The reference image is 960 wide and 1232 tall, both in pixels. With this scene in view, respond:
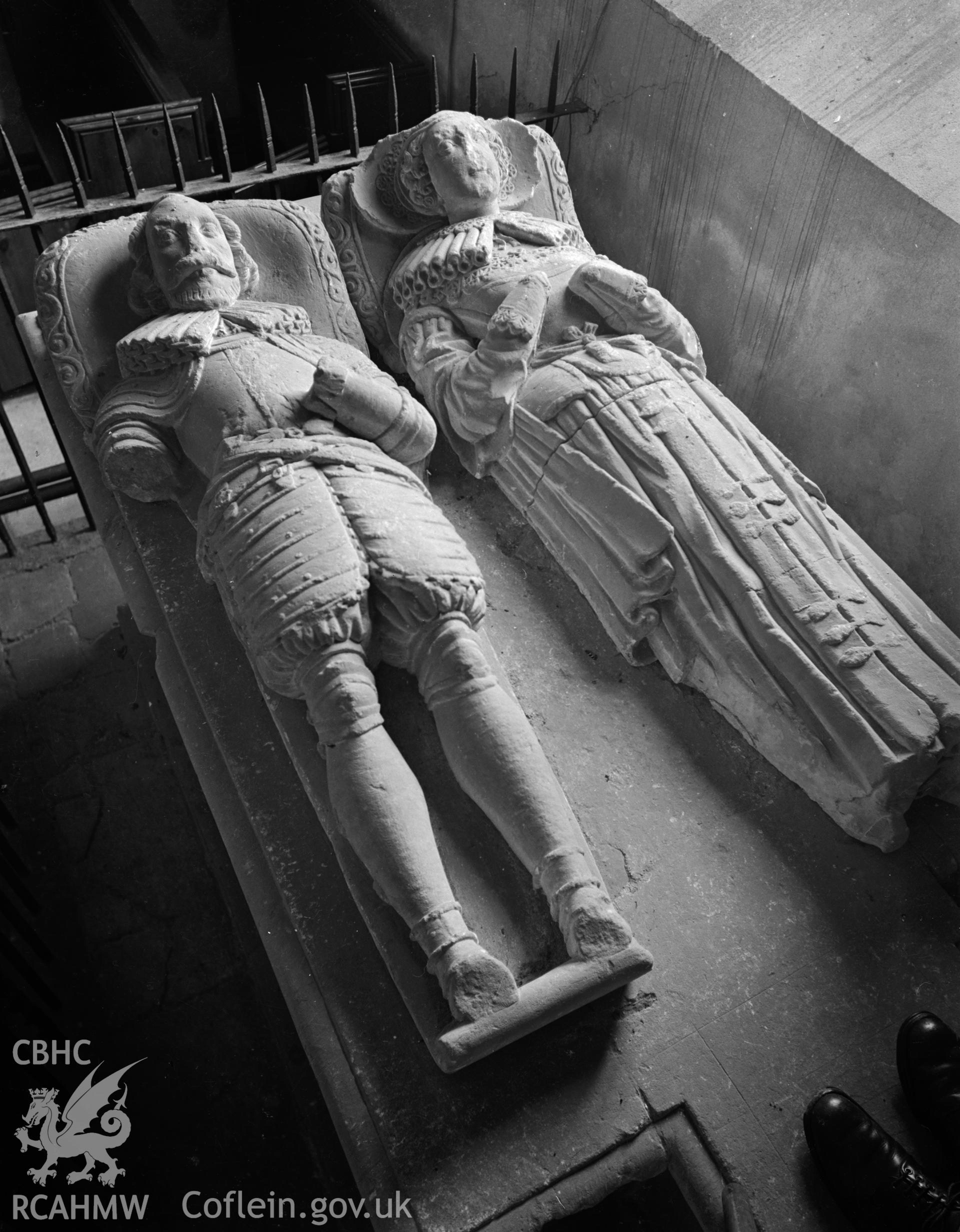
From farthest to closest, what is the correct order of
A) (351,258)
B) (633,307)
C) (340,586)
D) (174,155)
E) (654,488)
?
(174,155) → (351,258) → (633,307) → (654,488) → (340,586)

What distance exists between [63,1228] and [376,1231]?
1266mm

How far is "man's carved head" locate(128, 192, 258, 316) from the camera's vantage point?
10.6 feet

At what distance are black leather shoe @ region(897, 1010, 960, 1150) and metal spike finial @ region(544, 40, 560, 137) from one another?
3876 mm

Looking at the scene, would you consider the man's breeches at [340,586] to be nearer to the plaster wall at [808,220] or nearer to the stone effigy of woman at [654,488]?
the stone effigy of woman at [654,488]

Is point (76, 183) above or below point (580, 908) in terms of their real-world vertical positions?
above

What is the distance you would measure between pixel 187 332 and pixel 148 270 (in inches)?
16.0

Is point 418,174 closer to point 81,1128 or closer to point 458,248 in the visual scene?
point 458,248

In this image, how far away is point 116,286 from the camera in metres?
3.42

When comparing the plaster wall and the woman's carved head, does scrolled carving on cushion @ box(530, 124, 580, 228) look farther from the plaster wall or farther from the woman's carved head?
the plaster wall

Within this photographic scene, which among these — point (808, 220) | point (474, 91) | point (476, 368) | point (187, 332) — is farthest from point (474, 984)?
point (474, 91)

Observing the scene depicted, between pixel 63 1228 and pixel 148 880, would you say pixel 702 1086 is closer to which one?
pixel 63 1228

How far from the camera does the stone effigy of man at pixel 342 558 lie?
2.44 m

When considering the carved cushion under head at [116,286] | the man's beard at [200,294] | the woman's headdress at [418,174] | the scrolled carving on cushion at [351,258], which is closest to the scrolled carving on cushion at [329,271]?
the carved cushion under head at [116,286]

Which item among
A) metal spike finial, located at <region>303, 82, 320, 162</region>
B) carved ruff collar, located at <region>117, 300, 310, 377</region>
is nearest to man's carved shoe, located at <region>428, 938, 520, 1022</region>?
carved ruff collar, located at <region>117, 300, 310, 377</region>
